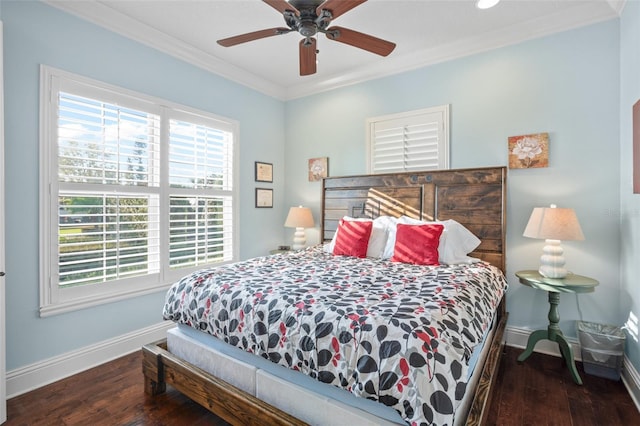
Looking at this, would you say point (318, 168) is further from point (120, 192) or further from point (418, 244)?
point (120, 192)

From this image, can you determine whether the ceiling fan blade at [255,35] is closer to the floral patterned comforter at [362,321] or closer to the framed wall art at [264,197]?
the floral patterned comforter at [362,321]

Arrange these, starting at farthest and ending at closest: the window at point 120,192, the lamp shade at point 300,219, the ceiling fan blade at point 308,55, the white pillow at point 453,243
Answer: the lamp shade at point 300,219 → the white pillow at point 453,243 → the window at point 120,192 → the ceiling fan blade at point 308,55

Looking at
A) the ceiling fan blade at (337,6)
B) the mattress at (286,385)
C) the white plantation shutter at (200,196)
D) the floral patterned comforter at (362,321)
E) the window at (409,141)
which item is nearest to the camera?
the floral patterned comforter at (362,321)

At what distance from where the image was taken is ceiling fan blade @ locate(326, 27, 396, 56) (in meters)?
2.09

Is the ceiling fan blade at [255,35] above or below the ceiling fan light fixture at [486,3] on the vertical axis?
below

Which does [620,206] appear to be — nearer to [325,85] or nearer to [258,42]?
[325,85]

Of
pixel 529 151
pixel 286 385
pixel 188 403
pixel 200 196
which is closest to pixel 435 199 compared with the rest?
pixel 529 151

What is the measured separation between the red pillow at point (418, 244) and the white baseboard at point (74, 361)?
2.43 metres

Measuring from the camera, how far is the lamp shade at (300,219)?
405 cm

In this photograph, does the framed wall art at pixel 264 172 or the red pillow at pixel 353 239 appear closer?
the red pillow at pixel 353 239

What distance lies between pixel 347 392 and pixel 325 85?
12.1ft

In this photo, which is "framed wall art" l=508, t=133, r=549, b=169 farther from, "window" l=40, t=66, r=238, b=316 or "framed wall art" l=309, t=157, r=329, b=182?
"window" l=40, t=66, r=238, b=316

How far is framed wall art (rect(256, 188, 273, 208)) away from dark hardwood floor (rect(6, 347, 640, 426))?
2321 millimetres

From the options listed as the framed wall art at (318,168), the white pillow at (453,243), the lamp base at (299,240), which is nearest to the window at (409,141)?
the framed wall art at (318,168)
